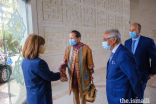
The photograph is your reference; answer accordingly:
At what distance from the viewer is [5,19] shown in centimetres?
228

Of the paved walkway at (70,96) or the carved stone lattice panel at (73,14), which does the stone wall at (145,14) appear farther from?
the paved walkway at (70,96)

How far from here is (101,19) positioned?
6.34 m

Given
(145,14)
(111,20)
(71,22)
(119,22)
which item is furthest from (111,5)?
(145,14)

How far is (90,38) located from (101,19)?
4.61ft

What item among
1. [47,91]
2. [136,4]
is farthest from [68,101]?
[136,4]

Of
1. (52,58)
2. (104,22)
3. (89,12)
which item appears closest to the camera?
(52,58)

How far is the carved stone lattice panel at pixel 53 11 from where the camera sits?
397 centimetres

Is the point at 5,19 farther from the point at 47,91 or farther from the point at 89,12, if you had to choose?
the point at 89,12

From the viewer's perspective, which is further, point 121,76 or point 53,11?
point 53,11

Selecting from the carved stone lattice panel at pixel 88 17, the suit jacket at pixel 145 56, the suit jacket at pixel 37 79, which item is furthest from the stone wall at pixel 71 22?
the suit jacket at pixel 145 56

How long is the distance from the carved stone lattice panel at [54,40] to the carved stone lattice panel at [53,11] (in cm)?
33

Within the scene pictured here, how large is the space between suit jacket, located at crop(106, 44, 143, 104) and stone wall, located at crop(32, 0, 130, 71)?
2.94m

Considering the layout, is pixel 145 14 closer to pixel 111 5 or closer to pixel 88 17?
pixel 111 5

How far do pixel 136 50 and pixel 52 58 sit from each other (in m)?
2.85
